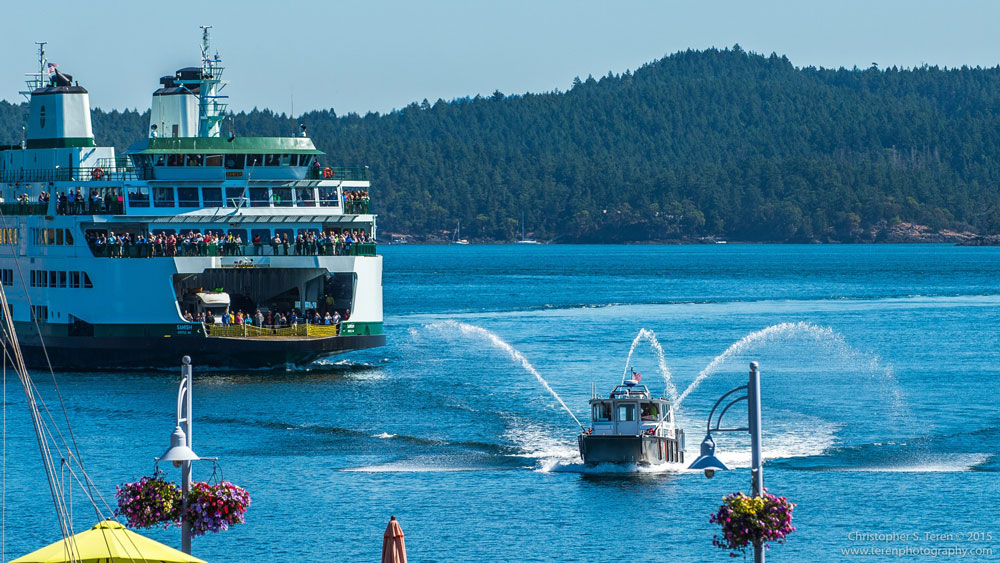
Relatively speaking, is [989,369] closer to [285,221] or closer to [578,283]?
[285,221]

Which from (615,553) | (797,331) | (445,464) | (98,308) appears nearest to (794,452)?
(445,464)

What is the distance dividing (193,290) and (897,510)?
38501 millimetres

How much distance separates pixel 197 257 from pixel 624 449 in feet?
87.7

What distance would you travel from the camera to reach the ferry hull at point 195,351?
68750 millimetres

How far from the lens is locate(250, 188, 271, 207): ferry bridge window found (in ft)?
236

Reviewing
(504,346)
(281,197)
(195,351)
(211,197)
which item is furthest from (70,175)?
(504,346)

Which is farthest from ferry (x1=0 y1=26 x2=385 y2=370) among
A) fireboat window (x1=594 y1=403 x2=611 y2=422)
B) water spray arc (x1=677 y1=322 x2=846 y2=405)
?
fireboat window (x1=594 y1=403 x2=611 y2=422)

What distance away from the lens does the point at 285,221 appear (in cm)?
7162

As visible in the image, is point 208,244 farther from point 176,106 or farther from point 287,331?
point 176,106

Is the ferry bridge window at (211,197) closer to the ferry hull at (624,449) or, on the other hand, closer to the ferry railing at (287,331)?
the ferry railing at (287,331)

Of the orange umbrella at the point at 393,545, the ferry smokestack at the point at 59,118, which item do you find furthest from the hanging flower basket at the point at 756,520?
the ferry smokestack at the point at 59,118

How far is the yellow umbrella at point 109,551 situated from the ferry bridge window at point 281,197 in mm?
47488

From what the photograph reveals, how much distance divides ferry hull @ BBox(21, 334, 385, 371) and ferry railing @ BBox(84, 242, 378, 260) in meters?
3.49

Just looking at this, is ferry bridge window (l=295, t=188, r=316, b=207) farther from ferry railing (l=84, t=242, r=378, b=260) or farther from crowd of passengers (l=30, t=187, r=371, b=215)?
ferry railing (l=84, t=242, r=378, b=260)
